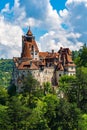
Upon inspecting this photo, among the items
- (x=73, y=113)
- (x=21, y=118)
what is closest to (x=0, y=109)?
(x=21, y=118)

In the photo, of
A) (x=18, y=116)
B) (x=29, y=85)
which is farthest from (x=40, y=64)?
(x=18, y=116)

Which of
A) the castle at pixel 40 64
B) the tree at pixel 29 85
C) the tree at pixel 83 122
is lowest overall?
the tree at pixel 83 122

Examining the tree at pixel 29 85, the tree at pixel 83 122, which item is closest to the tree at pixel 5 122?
the tree at pixel 29 85

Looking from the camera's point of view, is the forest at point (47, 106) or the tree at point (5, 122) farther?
the forest at point (47, 106)

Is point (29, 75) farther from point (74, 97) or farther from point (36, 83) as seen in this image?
point (74, 97)

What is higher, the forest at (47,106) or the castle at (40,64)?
the castle at (40,64)

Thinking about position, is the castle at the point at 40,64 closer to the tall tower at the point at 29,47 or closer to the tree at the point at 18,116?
the tall tower at the point at 29,47

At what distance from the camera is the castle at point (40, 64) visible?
3590 inches

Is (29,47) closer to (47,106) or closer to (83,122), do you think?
(47,106)

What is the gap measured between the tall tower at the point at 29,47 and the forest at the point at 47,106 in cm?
831

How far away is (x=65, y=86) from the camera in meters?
89.8

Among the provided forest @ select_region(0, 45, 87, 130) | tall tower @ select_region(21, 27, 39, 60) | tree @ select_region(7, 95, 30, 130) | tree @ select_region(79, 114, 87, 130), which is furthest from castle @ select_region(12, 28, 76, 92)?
tree @ select_region(79, 114, 87, 130)

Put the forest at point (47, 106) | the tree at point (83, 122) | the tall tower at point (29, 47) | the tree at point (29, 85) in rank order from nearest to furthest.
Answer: the forest at point (47, 106) → the tree at point (83, 122) → the tree at point (29, 85) → the tall tower at point (29, 47)

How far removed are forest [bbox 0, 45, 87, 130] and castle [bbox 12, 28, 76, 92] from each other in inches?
103
